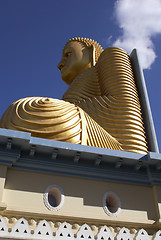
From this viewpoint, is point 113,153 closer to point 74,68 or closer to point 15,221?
point 15,221

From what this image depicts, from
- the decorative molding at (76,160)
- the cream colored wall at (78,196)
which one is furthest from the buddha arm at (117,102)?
the cream colored wall at (78,196)

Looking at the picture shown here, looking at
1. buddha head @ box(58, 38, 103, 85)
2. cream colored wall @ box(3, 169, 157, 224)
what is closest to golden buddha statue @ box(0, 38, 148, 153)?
buddha head @ box(58, 38, 103, 85)

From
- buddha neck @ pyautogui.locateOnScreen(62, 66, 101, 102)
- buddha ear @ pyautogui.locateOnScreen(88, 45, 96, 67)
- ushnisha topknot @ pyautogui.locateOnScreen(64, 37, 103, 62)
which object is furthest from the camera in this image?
ushnisha topknot @ pyautogui.locateOnScreen(64, 37, 103, 62)

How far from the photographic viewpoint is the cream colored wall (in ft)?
19.2

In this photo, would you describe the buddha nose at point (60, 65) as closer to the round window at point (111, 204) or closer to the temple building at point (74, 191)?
the temple building at point (74, 191)

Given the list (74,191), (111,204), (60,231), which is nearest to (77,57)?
(111,204)

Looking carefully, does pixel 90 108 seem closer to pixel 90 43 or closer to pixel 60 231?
pixel 60 231

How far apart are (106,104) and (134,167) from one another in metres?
4.11

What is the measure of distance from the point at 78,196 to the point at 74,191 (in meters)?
0.14

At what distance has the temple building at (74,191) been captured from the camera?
18.5ft

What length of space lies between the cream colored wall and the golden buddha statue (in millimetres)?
1552

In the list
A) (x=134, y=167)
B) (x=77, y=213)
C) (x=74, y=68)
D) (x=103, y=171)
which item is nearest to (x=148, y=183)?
(x=134, y=167)

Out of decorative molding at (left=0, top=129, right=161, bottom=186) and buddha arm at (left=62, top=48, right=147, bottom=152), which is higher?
buddha arm at (left=62, top=48, right=147, bottom=152)

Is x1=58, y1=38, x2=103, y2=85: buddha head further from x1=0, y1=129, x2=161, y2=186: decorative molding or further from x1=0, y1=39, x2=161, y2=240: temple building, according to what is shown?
x1=0, y1=39, x2=161, y2=240: temple building
